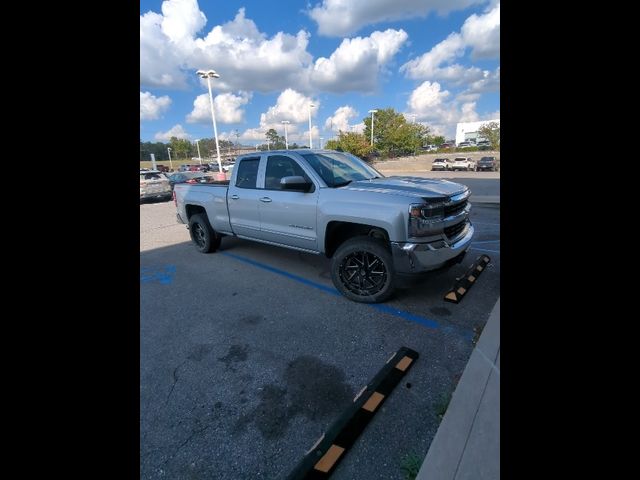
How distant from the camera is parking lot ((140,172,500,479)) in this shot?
2.16 m

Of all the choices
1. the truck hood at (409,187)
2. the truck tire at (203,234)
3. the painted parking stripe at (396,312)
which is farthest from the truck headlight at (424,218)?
the truck tire at (203,234)

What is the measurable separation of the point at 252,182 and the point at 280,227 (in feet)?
3.25

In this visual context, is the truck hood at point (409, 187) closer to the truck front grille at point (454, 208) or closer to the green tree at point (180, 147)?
the truck front grille at point (454, 208)

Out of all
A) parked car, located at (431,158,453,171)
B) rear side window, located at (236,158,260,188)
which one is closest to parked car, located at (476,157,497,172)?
parked car, located at (431,158,453,171)

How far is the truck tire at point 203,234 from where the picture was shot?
641 cm

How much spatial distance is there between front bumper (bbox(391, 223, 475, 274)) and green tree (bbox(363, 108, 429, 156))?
58830mm

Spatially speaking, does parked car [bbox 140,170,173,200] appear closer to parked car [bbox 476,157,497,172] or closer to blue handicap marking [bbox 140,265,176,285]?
blue handicap marking [bbox 140,265,176,285]

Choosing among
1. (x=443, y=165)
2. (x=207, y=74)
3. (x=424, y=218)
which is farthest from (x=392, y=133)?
(x=424, y=218)

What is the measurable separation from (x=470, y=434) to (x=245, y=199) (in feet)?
13.9

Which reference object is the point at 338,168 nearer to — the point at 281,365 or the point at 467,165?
the point at 281,365

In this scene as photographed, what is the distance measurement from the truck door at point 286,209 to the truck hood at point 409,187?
2.04 feet

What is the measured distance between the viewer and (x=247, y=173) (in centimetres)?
538
